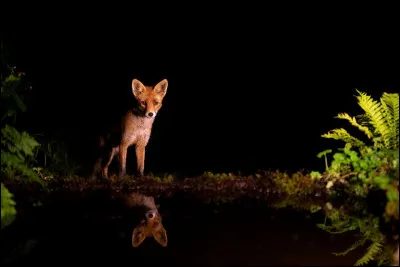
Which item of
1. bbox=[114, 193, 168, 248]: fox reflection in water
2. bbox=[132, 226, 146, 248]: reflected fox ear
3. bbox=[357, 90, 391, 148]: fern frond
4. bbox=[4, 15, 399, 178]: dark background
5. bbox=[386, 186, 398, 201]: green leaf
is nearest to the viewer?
bbox=[132, 226, 146, 248]: reflected fox ear

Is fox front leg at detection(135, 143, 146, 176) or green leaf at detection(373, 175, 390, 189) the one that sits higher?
fox front leg at detection(135, 143, 146, 176)

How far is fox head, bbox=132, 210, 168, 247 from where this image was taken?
556 centimetres

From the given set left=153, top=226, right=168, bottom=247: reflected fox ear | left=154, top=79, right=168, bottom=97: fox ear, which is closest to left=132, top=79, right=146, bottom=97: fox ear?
left=154, top=79, right=168, bottom=97: fox ear

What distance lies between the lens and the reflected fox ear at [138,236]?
18.0ft

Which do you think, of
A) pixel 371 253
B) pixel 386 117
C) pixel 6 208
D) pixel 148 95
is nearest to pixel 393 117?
pixel 386 117

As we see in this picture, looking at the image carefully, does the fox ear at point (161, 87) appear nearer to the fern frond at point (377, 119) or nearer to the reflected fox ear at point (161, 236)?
the fern frond at point (377, 119)

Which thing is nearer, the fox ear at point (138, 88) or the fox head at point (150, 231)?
the fox head at point (150, 231)

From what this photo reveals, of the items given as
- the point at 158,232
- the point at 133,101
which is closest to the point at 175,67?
the point at 133,101

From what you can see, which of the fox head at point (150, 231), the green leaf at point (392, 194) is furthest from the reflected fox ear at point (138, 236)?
the green leaf at point (392, 194)

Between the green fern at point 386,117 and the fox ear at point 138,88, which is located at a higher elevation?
the fox ear at point 138,88

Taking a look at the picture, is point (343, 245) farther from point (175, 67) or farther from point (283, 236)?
point (175, 67)

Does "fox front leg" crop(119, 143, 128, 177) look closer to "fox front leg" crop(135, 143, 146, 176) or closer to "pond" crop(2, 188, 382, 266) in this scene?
"fox front leg" crop(135, 143, 146, 176)

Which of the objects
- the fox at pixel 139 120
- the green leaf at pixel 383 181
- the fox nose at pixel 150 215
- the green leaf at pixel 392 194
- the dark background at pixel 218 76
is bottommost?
the fox nose at pixel 150 215

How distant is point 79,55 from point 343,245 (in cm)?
1111
